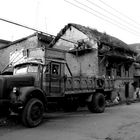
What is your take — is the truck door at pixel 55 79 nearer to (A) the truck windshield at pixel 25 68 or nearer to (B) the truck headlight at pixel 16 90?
(A) the truck windshield at pixel 25 68

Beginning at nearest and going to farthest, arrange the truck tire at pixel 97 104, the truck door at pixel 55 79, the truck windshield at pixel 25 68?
the truck windshield at pixel 25 68 < the truck door at pixel 55 79 < the truck tire at pixel 97 104

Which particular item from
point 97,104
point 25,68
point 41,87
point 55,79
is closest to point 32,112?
point 41,87

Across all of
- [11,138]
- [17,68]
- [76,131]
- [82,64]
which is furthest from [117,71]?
[11,138]

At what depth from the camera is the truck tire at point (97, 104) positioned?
11836 millimetres

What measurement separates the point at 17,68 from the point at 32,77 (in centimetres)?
152

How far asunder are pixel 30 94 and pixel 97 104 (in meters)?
5.21

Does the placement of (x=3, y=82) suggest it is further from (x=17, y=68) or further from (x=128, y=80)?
(x=128, y=80)

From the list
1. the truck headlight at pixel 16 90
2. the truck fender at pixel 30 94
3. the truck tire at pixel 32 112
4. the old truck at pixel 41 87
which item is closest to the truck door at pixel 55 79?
the old truck at pixel 41 87

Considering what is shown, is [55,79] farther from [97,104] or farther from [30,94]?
[97,104]

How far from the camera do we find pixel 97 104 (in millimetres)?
11906

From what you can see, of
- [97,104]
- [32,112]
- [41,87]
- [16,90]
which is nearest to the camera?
[16,90]

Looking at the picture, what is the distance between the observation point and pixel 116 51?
2083cm

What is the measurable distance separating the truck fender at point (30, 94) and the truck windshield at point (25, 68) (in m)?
1.13

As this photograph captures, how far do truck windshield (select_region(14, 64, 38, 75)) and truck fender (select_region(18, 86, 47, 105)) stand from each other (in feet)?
3.72
